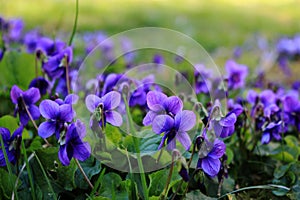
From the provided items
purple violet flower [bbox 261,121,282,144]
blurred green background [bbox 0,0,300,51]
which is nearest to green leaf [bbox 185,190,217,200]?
purple violet flower [bbox 261,121,282,144]

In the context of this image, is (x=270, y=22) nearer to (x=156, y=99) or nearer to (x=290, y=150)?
(x=290, y=150)

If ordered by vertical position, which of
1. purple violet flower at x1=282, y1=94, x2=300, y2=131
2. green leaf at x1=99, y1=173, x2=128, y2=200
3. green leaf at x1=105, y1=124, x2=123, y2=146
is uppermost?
purple violet flower at x1=282, y1=94, x2=300, y2=131

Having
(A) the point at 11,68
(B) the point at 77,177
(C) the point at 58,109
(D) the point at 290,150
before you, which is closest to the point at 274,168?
(D) the point at 290,150

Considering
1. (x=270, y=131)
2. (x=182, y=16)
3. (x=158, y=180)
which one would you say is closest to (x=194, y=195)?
(x=158, y=180)

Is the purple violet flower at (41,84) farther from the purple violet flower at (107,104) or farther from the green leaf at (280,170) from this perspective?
the green leaf at (280,170)

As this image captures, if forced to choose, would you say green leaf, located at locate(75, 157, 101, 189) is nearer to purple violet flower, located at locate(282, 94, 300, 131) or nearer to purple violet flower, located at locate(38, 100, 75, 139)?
purple violet flower, located at locate(38, 100, 75, 139)

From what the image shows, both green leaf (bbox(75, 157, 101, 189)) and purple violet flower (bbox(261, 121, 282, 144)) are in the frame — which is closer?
green leaf (bbox(75, 157, 101, 189))
